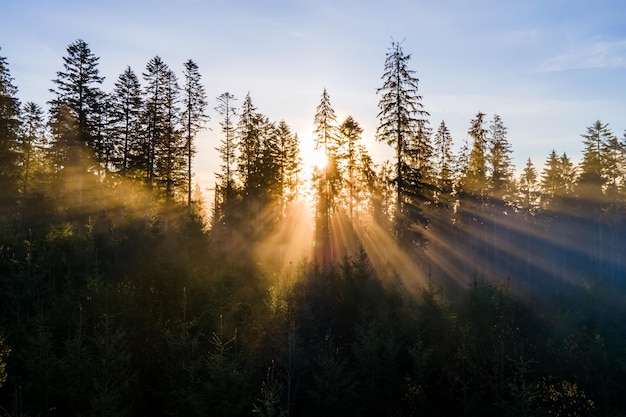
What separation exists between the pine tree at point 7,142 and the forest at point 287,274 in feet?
0.55

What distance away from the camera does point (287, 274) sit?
21.5 m

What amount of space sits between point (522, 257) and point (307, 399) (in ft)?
169

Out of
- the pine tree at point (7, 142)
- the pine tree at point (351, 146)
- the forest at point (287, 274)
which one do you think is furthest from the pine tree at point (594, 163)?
the pine tree at point (7, 142)

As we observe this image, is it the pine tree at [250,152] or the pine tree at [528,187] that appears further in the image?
the pine tree at [528,187]

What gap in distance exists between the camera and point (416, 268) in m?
32.0

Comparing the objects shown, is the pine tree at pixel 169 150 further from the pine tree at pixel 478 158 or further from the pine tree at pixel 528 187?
the pine tree at pixel 528 187

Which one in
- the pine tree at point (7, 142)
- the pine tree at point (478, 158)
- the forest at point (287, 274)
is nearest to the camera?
the forest at point (287, 274)

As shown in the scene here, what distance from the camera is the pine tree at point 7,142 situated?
31.7 metres

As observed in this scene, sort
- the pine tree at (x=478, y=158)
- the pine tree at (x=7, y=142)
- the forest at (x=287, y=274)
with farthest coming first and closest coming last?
the pine tree at (x=478, y=158), the pine tree at (x=7, y=142), the forest at (x=287, y=274)

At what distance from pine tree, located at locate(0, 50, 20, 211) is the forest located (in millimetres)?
167

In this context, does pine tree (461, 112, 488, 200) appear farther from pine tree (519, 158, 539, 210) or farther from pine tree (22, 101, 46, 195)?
pine tree (22, 101, 46, 195)

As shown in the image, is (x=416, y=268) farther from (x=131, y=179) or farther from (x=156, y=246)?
(x=131, y=179)

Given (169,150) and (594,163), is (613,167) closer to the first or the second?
(594,163)

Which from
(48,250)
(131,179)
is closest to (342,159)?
(131,179)
